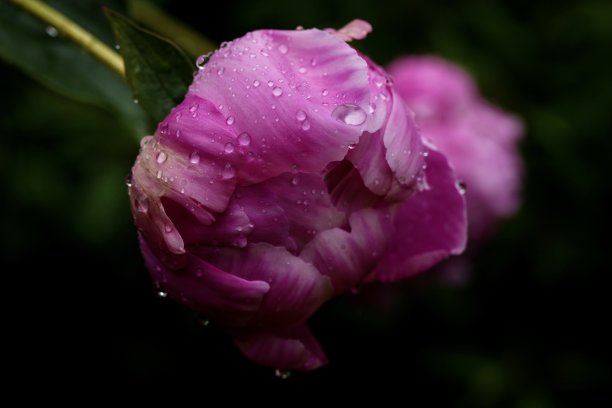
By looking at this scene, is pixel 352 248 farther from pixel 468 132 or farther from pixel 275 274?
pixel 468 132

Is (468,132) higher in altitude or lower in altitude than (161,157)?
lower

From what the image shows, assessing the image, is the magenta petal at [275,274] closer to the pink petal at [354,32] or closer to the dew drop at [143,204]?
the dew drop at [143,204]

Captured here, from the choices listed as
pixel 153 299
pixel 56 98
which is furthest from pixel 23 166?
pixel 153 299

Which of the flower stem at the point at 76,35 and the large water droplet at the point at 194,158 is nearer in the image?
the large water droplet at the point at 194,158

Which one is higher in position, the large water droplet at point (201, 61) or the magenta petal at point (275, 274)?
the large water droplet at point (201, 61)

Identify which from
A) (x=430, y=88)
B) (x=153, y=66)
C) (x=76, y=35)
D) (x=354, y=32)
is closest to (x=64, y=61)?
(x=76, y=35)

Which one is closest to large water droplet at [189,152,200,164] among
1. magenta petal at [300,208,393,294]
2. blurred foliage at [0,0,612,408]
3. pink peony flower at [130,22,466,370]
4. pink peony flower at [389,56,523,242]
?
pink peony flower at [130,22,466,370]

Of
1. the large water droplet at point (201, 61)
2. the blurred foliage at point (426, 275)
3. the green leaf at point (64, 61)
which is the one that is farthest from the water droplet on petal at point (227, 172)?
the blurred foliage at point (426, 275)
